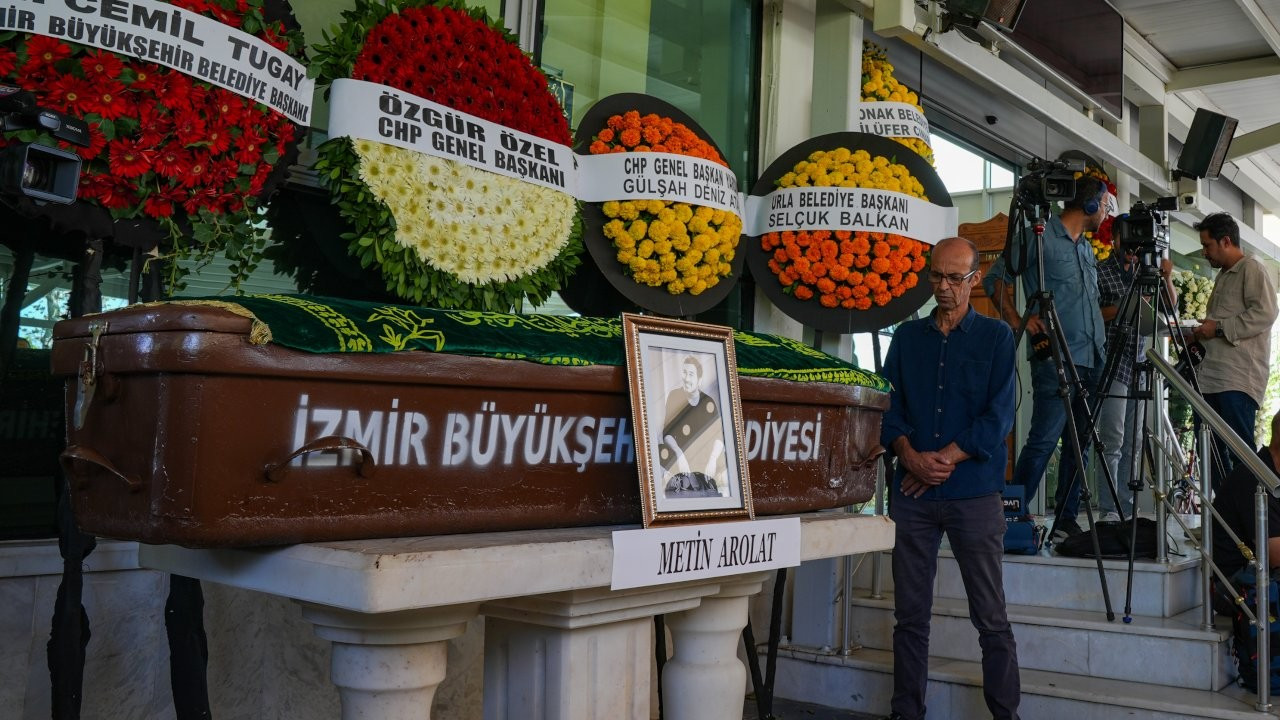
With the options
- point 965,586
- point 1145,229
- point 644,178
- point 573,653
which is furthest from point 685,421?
point 1145,229

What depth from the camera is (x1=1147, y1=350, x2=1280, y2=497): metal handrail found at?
9.73ft

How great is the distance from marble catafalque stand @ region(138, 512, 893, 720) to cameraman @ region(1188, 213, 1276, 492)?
3.47 metres

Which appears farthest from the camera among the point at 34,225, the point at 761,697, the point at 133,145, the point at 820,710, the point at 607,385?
the point at 820,710

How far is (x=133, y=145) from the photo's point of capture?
5.42 feet

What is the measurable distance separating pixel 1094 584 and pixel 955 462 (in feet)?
3.79

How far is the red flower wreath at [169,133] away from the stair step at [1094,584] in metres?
2.77

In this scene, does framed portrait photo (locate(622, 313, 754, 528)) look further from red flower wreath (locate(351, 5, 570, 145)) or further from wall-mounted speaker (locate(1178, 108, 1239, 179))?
wall-mounted speaker (locate(1178, 108, 1239, 179))

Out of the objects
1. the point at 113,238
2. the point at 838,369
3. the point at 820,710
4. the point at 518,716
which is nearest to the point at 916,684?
the point at 820,710

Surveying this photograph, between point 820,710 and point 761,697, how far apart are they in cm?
110

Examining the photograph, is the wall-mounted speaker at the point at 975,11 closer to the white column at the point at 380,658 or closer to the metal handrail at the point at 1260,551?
the metal handrail at the point at 1260,551

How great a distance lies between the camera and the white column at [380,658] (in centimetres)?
120

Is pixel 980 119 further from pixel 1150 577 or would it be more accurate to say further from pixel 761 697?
pixel 761 697

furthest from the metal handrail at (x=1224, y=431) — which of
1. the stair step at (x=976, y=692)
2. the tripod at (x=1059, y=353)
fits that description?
the stair step at (x=976, y=692)

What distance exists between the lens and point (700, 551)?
53.4 inches
